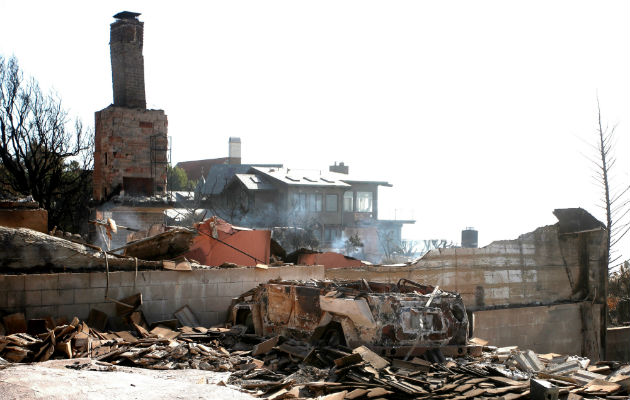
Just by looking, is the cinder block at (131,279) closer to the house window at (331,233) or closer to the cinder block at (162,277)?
the cinder block at (162,277)

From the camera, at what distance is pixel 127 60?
2284cm

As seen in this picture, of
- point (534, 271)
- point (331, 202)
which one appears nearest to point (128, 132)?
point (534, 271)

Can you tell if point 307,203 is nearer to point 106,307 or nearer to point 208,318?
point 208,318

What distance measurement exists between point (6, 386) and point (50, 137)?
27436 millimetres

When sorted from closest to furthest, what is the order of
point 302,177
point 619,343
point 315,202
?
point 619,343
point 315,202
point 302,177

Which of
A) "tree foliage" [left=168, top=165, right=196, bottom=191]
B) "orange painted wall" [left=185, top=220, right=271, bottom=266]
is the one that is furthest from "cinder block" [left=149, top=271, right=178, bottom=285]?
"tree foliage" [left=168, top=165, right=196, bottom=191]

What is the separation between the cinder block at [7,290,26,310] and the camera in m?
10.9

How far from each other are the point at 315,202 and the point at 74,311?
1146 inches

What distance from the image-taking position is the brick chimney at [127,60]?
74.2 feet

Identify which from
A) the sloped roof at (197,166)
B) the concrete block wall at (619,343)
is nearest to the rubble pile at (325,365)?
the concrete block wall at (619,343)

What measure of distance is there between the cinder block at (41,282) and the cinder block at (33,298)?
0.07m

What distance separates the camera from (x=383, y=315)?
31.4 feet

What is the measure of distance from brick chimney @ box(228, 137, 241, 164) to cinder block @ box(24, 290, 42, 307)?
4225cm

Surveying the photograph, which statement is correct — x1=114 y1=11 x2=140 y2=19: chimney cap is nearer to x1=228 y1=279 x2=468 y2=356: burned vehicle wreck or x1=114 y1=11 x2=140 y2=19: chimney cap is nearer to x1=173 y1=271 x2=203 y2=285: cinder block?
x1=173 y1=271 x2=203 y2=285: cinder block
